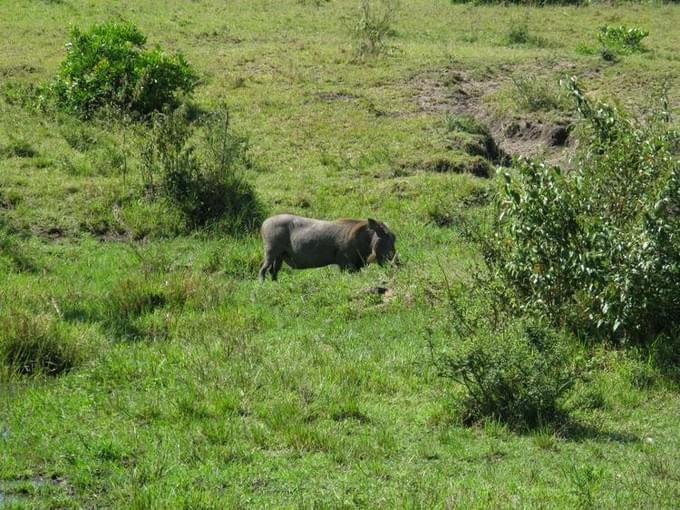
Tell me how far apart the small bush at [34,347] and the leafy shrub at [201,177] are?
5668mm

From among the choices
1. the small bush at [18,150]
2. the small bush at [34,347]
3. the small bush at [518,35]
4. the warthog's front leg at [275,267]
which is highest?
the small bush at [518,35]

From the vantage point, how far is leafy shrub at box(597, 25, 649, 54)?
2780 centimetres

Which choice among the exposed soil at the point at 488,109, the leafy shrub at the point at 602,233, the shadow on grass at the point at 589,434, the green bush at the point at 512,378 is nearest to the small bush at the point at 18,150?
the exposed soil at the point at 488,109

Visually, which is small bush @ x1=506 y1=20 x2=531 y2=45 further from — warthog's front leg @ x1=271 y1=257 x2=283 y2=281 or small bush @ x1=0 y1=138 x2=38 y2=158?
warthog's front leg @ x1=271 y1=257 x2=283 y2=281

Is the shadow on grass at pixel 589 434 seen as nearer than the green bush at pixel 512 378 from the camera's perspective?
Yes

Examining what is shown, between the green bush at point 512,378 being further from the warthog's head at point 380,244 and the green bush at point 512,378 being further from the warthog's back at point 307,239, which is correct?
the warthog's back at point 307,239

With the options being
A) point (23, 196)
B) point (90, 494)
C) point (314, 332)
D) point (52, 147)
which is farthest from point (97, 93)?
point (90, 494)

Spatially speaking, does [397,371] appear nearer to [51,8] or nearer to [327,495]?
[327,495]

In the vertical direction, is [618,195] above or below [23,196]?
above

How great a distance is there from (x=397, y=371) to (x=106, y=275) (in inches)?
185

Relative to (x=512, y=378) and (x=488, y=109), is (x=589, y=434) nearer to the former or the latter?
(x=512, y=378)

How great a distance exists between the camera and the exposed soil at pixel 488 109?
19.7 m

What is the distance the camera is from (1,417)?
7.88 meters

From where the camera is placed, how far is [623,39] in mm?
28281
